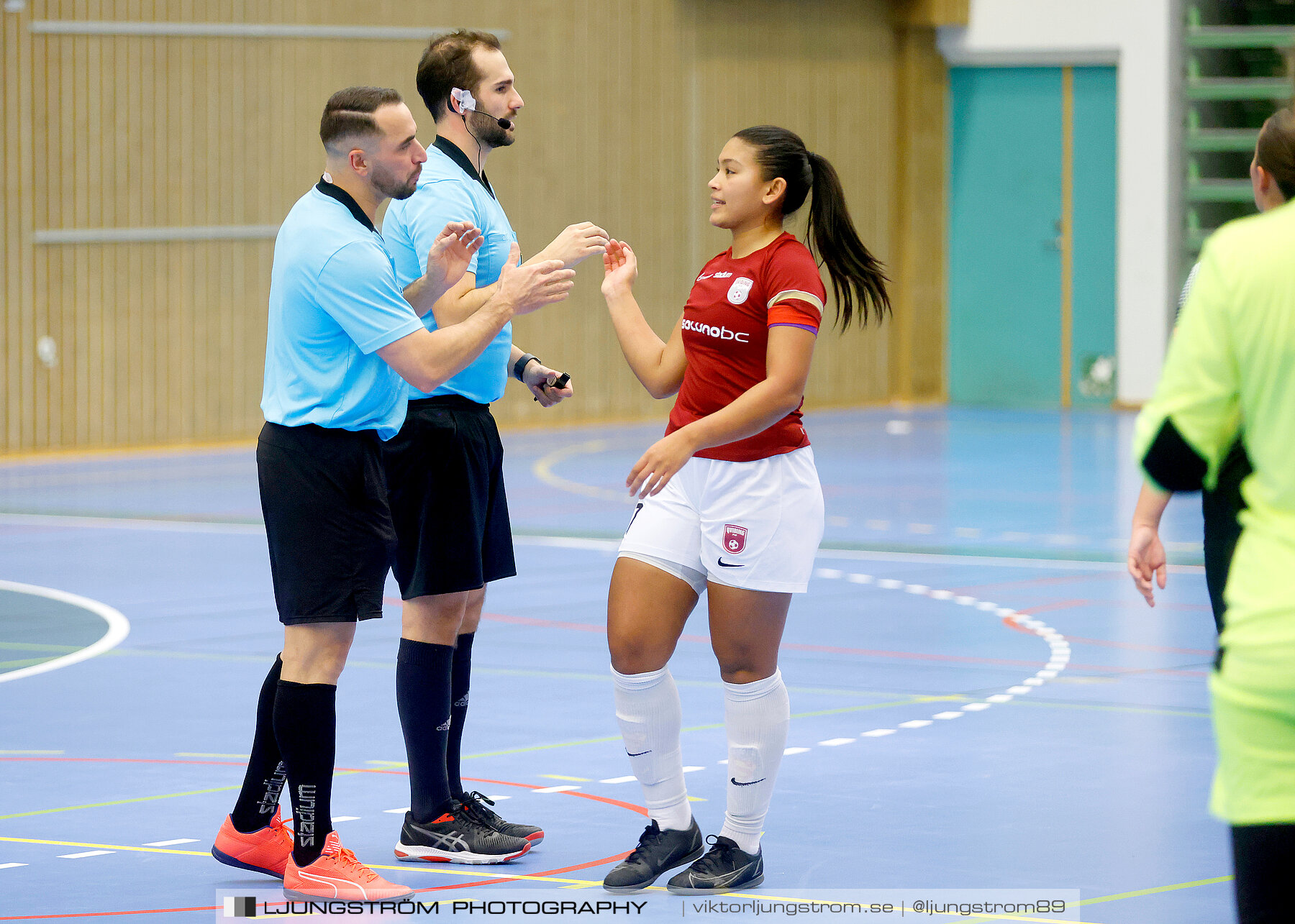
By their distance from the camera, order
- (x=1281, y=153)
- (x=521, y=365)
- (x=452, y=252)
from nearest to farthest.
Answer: (x=1281, y=153)
(x=452, y=252)
(x=521, y=365)

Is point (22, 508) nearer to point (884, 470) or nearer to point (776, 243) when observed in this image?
point (884, 470)

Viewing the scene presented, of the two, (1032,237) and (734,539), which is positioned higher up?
(1032,237)

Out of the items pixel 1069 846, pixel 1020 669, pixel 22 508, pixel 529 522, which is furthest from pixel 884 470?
pixel 1069 846

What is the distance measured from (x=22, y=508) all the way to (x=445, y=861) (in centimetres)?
867

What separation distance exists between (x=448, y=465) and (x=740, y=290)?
0.89m

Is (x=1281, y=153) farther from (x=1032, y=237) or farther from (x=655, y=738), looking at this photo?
(x=1032, y=237)

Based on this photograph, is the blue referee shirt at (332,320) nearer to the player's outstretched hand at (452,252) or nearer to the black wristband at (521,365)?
the player's outstretched hand at (452,252)

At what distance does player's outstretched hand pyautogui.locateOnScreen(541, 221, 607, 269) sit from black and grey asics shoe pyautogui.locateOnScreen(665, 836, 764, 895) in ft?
4.69

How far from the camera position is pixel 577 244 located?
469 cm

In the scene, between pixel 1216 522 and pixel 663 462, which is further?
pixel 663 462

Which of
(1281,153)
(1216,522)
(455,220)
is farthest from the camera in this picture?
(455,220)

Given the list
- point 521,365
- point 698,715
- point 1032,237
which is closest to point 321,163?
point 1032,237

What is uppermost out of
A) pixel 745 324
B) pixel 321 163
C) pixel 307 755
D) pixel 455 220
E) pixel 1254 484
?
pixel 321 163

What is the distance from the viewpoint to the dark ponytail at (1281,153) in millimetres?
2852
